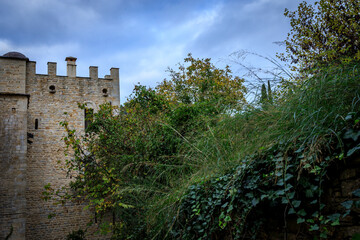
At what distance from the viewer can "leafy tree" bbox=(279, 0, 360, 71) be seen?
9.49 metres

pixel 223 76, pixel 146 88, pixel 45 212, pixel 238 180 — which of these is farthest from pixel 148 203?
pixel 223 76

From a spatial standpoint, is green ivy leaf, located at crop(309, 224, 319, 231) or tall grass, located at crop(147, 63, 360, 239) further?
tall grass, located at crop(147, 63, 360, 239)

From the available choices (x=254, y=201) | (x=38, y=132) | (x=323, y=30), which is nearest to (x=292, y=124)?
(x=254, y=201)

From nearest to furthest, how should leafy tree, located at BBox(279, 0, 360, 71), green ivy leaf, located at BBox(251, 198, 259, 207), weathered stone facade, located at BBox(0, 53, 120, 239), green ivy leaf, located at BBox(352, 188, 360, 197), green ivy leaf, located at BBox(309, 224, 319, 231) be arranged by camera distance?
green ivy leaf, located at BBox(352, 188, 360, 197)
green ivy leaf, located at BBox(309, 224, 319, 231)
green ivy leaf, located at BBox(251, 198, 259, 207)
leafy tree, located at BBox(279, 0, 360, 71)
weathered stone facade, located at BBox(0, 53, 120, 239)

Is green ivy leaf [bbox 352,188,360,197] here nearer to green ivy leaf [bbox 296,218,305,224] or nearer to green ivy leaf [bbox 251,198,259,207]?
green ivy leaf [bbox 296,218,305,224]

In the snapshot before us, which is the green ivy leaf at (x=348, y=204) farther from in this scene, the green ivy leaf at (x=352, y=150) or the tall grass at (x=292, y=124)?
the tall grass at (x=292, y=124)

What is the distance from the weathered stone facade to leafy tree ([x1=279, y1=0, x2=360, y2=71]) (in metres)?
10.6

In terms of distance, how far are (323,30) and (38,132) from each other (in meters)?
13.9

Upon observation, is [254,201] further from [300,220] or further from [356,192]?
[356,192]

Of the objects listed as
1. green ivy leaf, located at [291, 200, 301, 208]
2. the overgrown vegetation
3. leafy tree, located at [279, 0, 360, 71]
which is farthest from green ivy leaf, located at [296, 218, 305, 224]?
leafy tree, located at [279, 0, 360, 71]

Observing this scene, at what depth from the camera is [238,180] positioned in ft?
12.5

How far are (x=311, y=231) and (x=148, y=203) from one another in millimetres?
3964

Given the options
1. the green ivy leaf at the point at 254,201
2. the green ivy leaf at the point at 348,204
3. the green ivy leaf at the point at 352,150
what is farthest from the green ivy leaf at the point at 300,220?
the green ivy leaf at the point at 352,150

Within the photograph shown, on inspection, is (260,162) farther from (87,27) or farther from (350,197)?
(87,27)
